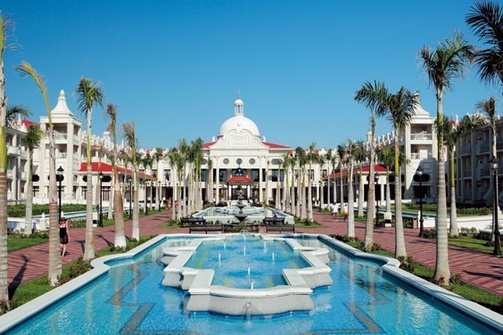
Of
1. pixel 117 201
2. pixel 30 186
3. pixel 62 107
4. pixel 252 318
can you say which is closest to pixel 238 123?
pixel 62 107

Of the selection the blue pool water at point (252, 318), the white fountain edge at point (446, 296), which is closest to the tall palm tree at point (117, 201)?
the blue pool water at point (252, 318)

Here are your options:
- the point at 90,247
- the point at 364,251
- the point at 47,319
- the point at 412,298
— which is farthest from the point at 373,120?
the point at 47,319

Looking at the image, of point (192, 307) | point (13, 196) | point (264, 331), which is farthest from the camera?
point (13, 196)

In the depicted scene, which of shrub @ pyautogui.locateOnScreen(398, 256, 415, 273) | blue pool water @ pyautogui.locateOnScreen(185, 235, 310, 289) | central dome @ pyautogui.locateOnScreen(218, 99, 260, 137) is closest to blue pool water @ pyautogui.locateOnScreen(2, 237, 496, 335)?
shrub @ pyautogui.locateOnScreen(398, 256, 415, 273)

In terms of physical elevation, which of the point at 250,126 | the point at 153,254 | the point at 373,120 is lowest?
the point at 153,254

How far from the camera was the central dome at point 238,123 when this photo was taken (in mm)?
93812

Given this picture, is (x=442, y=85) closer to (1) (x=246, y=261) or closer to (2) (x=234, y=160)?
(1) (x=246, y=261)

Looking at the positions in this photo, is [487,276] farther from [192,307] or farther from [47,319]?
[47,319]

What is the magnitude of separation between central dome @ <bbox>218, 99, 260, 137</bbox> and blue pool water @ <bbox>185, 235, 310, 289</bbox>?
6886 cm

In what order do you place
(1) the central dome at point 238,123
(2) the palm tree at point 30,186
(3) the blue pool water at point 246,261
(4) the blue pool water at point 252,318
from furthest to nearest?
(1) the central dome at point 238,123
(2) the palm tree at point 30,186
(3) the blue pool water at point 246,261
(4) the blue pool water at point 252,318

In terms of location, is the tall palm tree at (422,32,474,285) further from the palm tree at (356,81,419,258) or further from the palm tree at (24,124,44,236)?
the palm tree at (24,124,44,236)

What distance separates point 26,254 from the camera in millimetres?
19109

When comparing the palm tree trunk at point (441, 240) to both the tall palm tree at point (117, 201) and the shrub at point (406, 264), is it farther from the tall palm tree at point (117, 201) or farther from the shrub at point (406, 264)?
the tall palm tree at point (117, 201)

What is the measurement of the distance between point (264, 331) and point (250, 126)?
86537 mm
